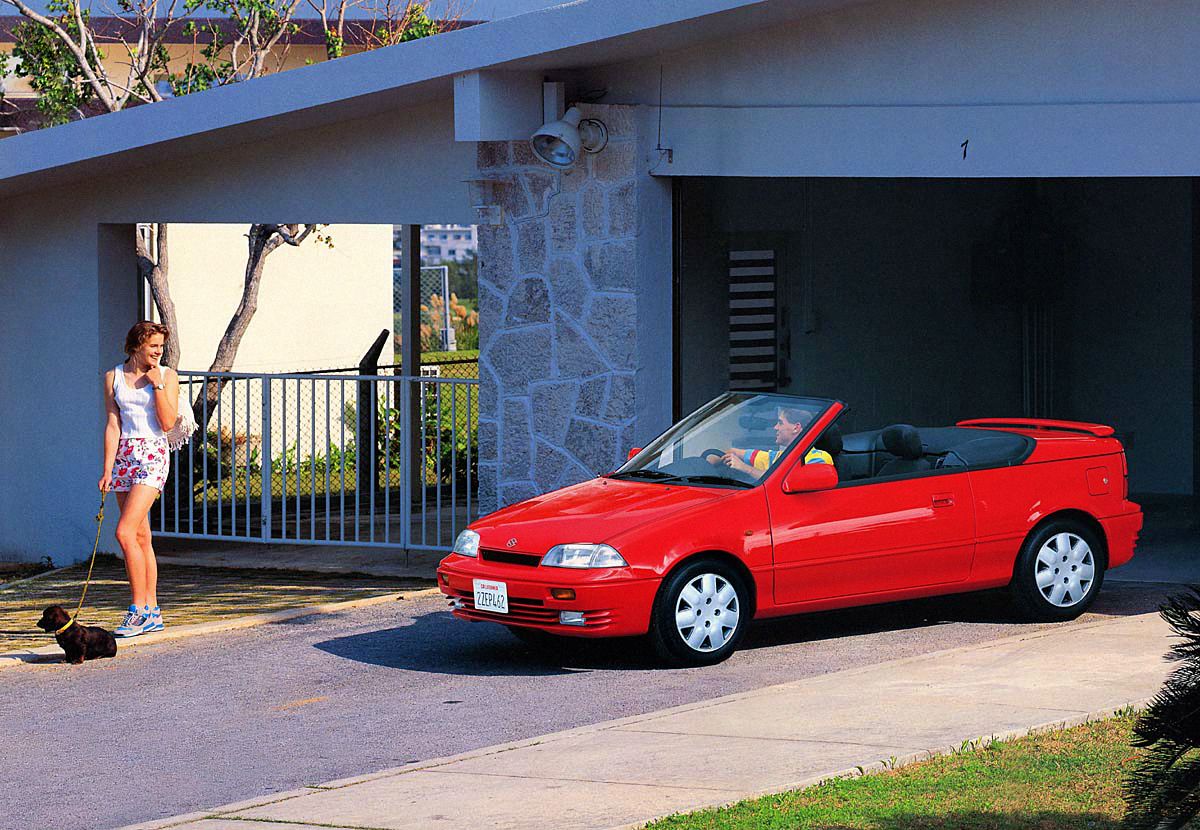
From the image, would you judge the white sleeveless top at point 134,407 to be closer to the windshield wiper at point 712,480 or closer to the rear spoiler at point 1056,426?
the windshield wiper at point 712,480

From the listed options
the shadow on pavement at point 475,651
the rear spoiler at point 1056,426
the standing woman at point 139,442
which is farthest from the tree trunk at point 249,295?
the rear spoiler at point 1056,426

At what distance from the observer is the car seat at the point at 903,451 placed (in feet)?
32.4

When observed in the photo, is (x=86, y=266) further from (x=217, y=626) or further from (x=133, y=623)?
(x=133, y=623)

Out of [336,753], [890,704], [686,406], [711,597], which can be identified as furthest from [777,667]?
[686,406]

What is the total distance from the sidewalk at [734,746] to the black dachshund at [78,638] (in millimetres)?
2690

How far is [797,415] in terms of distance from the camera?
9.91m

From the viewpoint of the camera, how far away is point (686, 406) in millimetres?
14977

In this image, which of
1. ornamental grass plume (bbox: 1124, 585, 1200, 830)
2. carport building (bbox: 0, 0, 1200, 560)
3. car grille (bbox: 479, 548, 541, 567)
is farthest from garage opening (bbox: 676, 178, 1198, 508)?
ornamental grass plume (bbox: 1124, 585, 1200, 830)

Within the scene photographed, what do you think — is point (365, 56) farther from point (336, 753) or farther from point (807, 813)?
point (807, 813)

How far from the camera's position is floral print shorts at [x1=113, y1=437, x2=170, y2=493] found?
10.5 m

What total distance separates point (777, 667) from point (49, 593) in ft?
20.0

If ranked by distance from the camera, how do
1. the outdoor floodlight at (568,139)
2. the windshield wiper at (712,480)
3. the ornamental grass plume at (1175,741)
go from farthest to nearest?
the outdoor floodlight at (568,139)
the windshield wiper at (712,480)
the ornamental grass plume at (1175,741)

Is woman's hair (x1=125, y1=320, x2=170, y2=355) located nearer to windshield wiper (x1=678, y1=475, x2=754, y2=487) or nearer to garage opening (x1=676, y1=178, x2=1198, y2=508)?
windshield wiper (x1=678, y1=475, x2=754, y2=487)

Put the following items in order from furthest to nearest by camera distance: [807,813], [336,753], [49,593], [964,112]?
[49,593] → [964,112] → [336,753] → [807,813]
